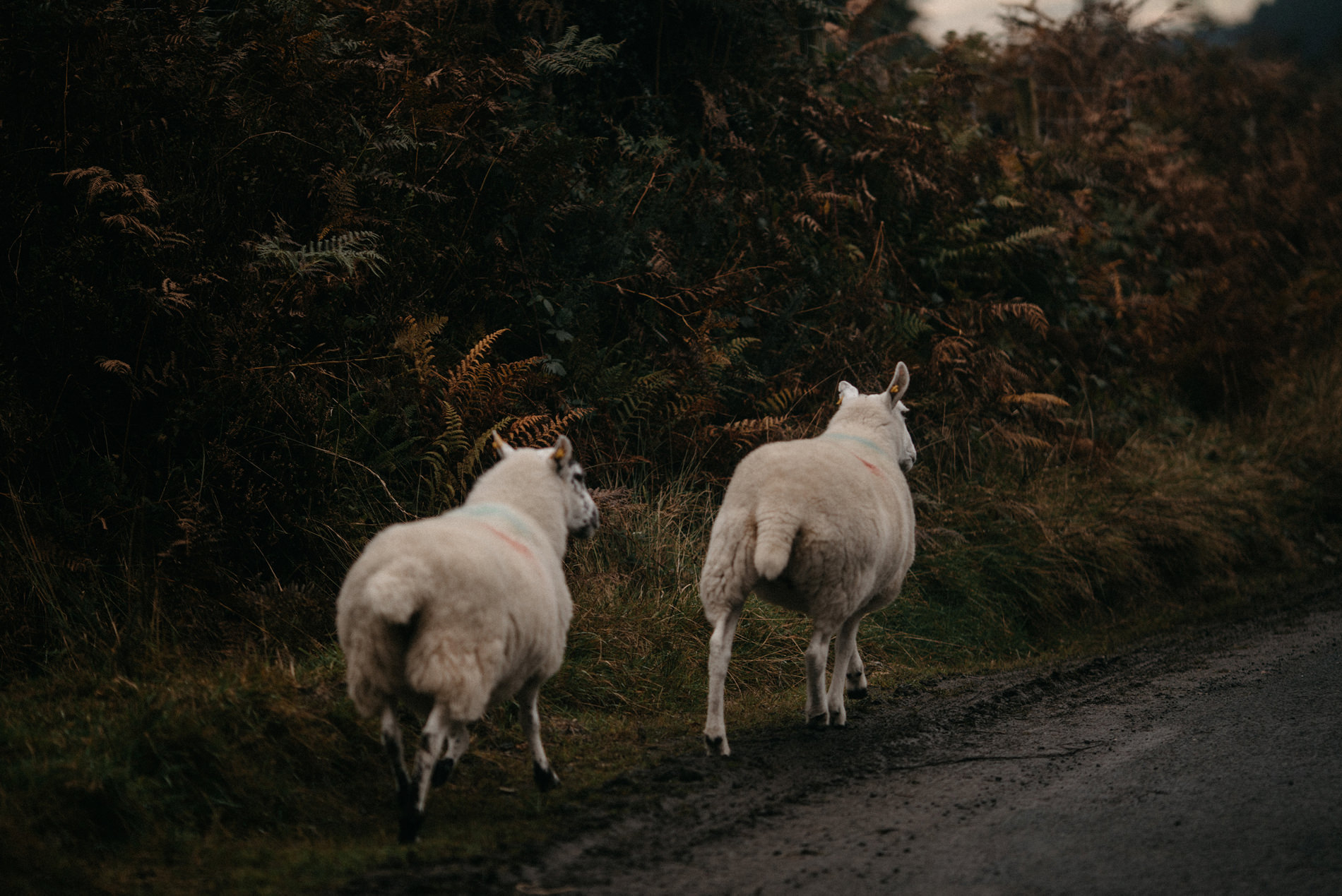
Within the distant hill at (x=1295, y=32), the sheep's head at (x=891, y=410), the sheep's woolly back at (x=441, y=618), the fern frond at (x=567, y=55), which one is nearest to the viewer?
the sheep's woolly back at (x=441, y=618)

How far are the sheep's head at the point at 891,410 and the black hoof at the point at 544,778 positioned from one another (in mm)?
3101

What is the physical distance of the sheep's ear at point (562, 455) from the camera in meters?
4.93

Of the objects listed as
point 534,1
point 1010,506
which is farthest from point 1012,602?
point 534,1

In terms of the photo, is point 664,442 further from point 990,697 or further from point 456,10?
point 456,10

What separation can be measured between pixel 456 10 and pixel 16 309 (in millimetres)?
4263

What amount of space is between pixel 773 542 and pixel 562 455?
1.09 m

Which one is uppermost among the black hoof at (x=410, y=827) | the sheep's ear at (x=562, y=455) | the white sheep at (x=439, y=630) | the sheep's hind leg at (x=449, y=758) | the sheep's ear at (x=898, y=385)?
the sheep's ear at (x=898, y=385)

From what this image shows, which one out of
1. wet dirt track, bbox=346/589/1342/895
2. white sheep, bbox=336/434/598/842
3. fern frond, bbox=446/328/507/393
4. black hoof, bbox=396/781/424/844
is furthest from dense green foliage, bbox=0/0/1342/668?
wet dirt track, bbox=346/589/1342/895

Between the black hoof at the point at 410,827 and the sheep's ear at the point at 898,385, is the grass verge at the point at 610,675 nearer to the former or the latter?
the black hoof at the point at 410,827

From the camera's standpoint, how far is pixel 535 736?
4617 mm

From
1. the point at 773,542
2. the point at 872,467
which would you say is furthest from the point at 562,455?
the point at 872,467

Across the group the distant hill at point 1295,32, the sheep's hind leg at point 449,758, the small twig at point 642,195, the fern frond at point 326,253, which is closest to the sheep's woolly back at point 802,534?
the sheep's hind leg at point 449,758

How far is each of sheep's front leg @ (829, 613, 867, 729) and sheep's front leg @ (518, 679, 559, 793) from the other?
179 centimetres

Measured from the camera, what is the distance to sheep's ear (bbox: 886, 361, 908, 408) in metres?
6.66
